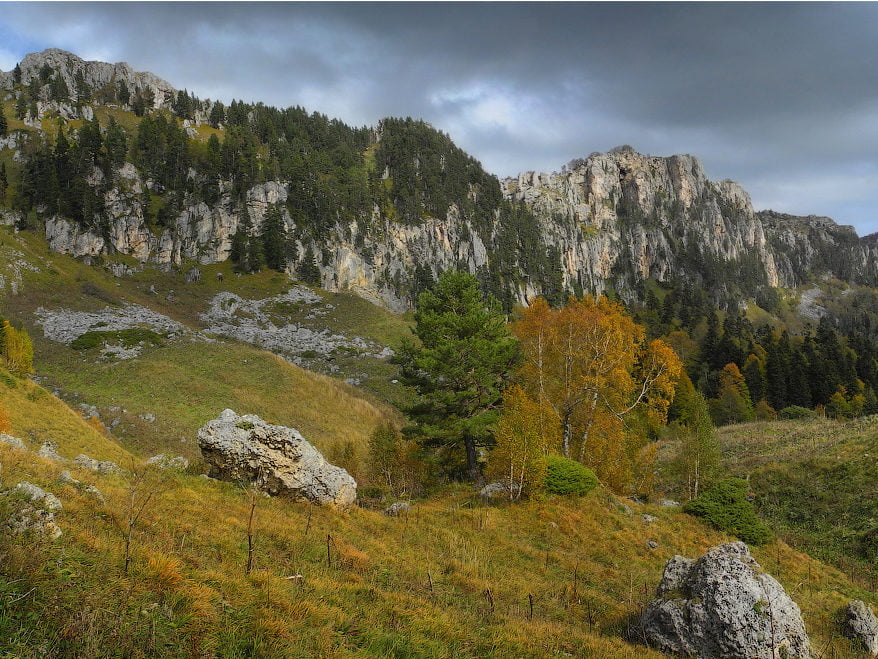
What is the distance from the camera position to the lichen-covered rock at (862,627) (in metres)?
9.59

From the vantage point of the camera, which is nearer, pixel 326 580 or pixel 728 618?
pixel 326 580

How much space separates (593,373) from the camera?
24.8 meters

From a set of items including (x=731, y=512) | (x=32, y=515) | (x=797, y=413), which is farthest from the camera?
(x=797, y=413)

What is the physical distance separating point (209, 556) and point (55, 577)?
108 inches

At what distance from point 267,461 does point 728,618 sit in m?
12.0

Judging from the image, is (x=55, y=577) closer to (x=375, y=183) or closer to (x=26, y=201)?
(x=26, y=201)

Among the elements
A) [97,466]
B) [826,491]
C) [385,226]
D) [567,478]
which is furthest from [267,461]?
[385,226]

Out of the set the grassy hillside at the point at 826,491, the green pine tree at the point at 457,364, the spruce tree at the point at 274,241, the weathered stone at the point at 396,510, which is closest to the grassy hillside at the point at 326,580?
the weathered stone at the point at 396,510

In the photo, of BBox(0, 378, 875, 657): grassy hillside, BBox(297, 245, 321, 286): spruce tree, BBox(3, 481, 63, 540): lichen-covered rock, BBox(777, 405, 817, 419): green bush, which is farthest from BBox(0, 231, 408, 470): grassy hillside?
BBox(777, 405, 817, 419): green bush

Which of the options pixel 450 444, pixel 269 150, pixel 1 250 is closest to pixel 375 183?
pixel 269 150

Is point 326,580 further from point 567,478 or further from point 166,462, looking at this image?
point 567,478

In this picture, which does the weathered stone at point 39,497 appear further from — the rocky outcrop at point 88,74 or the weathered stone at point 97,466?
the rocky outcrop at point 88,74

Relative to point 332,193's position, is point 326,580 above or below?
below

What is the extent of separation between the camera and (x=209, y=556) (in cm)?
698
